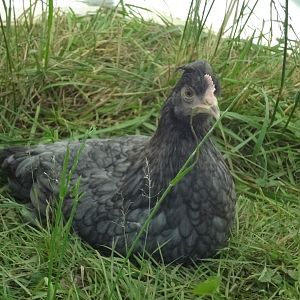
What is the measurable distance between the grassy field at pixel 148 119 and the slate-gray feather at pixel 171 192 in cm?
7

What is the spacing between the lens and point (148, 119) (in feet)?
10.6

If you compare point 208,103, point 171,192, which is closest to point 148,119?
point 171,192

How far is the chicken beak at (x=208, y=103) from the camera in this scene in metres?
2.37

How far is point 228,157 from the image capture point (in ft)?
10.3

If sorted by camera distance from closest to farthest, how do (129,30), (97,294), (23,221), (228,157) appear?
(97,294)
(23,221)
(228,157)
(129,30)

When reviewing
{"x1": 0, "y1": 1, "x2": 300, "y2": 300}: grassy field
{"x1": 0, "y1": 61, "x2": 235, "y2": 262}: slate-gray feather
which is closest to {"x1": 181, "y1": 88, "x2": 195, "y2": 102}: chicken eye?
{"x1": 0, "y1": 61, "x2": 235, "y2": 262}: slate-gray feather

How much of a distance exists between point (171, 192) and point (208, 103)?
34 cm

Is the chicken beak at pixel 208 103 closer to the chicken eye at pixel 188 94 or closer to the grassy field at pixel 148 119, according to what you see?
the chicken eye at pixel 188 94

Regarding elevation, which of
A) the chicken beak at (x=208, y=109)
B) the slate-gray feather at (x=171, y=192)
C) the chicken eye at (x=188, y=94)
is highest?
the chicken eye at (x=188, y=94)

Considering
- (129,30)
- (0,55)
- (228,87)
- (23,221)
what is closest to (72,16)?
(129,30)

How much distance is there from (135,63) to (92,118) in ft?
1.27

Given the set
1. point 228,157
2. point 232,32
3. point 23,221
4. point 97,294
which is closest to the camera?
point 97,294

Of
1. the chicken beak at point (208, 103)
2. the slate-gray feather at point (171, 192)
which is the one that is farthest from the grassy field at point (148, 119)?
the chicken beak at point (208, 103)

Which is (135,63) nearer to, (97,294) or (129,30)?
(129,30)
